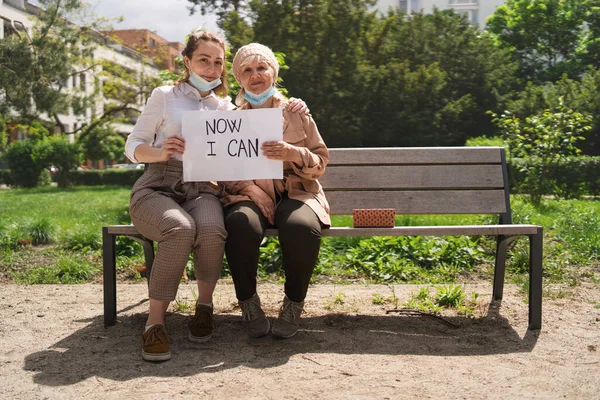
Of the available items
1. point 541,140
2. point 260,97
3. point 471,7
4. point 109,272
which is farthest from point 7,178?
point 471,7

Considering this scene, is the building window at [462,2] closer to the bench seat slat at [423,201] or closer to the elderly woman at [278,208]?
the bench seat slat at [423,201]

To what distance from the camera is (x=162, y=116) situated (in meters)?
3.70

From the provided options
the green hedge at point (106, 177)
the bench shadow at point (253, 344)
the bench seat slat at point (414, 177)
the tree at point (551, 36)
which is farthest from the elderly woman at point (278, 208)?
the tree at point (551, 36)

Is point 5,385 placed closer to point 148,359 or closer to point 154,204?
point 148,359

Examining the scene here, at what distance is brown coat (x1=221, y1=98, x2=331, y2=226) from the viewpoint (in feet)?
12.1

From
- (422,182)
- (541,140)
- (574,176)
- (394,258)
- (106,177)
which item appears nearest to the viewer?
(422,182)

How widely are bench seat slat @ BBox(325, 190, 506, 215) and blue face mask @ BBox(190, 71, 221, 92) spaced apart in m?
1.06

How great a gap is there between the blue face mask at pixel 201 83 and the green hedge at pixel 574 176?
11883 mm

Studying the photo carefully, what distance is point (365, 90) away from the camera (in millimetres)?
26734

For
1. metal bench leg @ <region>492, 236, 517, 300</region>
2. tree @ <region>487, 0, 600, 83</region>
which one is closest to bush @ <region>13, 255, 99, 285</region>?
metal bench leg @ <region>492, 236, 517, 300</region>

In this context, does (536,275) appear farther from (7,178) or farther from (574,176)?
(7,178)

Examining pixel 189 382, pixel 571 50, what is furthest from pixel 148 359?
pixel 571 50

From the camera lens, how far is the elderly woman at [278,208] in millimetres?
3395

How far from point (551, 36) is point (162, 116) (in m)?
42.2
